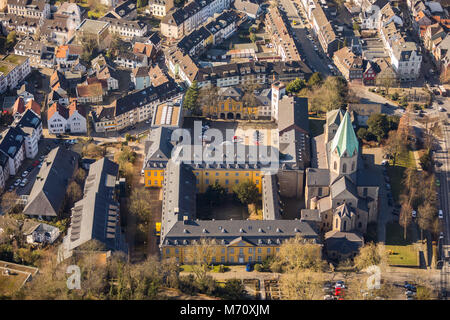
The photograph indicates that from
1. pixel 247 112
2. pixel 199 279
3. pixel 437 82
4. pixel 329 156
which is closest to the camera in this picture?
pixel 199 279

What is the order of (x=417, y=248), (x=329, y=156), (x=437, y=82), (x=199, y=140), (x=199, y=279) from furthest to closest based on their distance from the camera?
(x=437, y=82) → (x=199, y=140) → (x=329, y=156) → (x=417, y=248) → (x=199, y=279)

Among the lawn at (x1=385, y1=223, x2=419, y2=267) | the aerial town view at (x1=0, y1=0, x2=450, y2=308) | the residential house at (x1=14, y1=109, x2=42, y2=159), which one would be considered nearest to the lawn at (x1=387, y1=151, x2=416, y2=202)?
the aerial town view at (x1=0, y1=0, x2=450, y2=308)

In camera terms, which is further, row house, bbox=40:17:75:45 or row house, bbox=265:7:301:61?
row house, bbox=40:17:75:45

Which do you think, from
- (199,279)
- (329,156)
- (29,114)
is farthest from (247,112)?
(199,279)

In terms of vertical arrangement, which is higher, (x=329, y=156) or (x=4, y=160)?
(x=329, y=156)

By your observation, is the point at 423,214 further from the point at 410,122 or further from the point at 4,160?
the point at 4,160

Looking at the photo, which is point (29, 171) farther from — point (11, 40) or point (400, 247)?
point (400, 247)

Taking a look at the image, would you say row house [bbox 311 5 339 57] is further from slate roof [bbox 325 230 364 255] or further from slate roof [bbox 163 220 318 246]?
slate roof [bbox 163 220 318 246]
